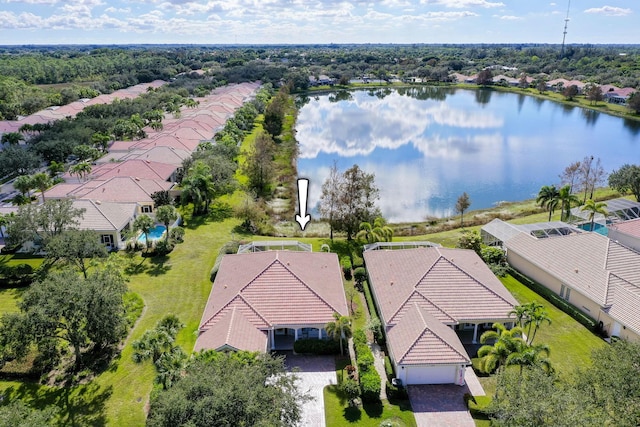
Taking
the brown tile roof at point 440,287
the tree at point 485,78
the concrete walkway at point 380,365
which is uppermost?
the tree at point 485,78

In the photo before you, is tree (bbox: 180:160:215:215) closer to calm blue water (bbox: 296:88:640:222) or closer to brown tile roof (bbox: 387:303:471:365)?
calm blue water (bbox: 296:88:640:222)

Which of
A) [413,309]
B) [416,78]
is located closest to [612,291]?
[413,309]

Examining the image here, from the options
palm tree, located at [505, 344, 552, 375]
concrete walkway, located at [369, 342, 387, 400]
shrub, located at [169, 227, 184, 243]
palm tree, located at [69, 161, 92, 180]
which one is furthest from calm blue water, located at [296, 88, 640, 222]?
palm tree, located at [505, 344, 552, 375]

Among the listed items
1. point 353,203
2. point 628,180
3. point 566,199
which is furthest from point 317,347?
point 628,180

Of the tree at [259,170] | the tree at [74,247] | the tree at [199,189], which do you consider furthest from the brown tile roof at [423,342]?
the tree at [259,170]

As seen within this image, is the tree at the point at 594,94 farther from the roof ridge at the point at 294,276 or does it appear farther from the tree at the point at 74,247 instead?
the tree at the point at 74,247

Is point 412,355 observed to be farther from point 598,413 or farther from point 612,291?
point 612,291

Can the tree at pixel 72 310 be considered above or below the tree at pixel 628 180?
below

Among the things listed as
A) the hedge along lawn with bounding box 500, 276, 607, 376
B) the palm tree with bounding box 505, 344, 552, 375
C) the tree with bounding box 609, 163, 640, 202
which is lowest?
the hedge along lawn with bounding box 500, 276, 607, 376
